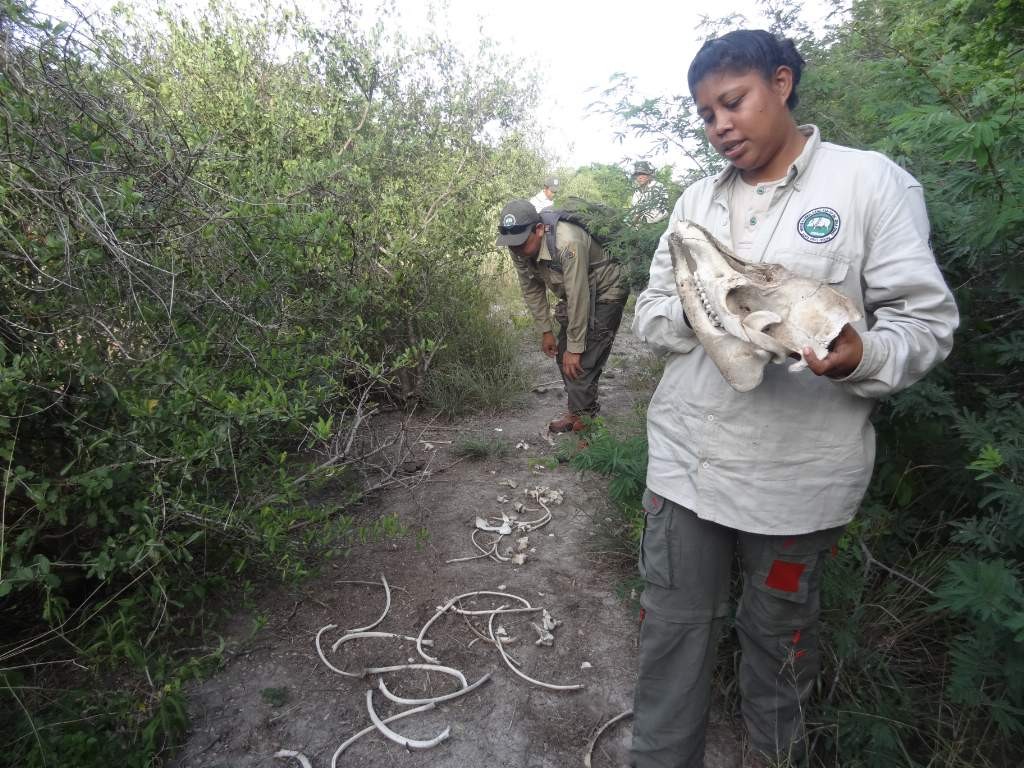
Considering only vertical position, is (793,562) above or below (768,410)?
below

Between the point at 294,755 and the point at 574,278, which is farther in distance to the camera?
the point at 574,278

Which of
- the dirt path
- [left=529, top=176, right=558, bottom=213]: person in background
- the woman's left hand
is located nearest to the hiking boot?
the dirt path

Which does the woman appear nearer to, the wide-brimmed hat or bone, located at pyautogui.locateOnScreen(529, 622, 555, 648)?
bone, located at pyautogui.locateOnScreen(529, 622, 555, 648)

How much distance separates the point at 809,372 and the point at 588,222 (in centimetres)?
338

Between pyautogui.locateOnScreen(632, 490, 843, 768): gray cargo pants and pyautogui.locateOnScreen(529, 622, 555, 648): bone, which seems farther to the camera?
pyautogui.locateOnScreen(529, 622, 555, 648): bone

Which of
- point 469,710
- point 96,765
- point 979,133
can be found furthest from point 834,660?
point 96,765

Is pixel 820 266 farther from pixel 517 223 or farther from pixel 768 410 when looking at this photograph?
pixel 517 223

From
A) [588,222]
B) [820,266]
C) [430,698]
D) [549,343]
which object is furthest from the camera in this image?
[549,343]

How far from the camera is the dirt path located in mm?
2096

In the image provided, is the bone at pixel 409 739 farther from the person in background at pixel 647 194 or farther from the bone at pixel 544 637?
the person in background at pixel 647 194

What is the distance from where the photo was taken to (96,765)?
179cm

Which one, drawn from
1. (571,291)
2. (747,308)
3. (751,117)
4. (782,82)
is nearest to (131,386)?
(747,308)

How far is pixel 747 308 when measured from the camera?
141 centimetres

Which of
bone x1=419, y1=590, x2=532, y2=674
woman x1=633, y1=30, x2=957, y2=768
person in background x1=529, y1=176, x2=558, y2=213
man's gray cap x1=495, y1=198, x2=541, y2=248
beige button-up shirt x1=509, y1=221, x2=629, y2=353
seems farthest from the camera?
person in background x1=529, y1=176, x2=558, y2=213
